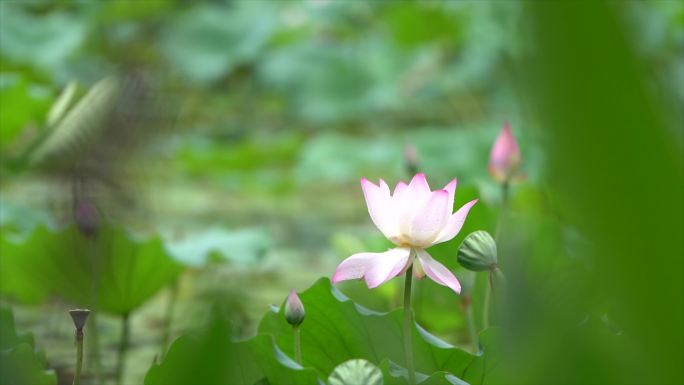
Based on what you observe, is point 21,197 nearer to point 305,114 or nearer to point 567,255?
point 305,114

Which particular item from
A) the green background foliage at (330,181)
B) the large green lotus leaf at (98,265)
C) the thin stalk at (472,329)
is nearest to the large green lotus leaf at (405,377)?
the green background foliage at (330,181)

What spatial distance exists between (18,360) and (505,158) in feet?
1.44

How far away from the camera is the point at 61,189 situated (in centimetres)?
224

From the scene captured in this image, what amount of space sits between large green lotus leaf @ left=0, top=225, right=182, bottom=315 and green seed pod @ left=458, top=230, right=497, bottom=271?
1.55 ft

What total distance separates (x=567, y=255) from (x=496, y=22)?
2338mm

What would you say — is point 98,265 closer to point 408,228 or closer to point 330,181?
point 408,228

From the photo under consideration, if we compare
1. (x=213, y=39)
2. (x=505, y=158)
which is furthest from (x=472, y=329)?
(x=213, y=39)

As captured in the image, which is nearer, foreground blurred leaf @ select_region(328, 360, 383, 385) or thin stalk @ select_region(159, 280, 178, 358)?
foreground blurred leaf @ select_region(328, 360, 383, 385)

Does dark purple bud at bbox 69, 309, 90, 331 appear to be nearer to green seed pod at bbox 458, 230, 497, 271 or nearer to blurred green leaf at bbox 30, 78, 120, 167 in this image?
green seed pod at bbox 458, 230, 497, 271

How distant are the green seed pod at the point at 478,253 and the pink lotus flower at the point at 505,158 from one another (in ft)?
1.01

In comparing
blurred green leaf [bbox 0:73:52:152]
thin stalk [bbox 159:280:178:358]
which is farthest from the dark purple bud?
blurred green leaf [bbox 0:73:52:152]

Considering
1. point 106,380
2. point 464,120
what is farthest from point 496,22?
point 106,380

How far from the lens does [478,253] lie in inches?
19.8

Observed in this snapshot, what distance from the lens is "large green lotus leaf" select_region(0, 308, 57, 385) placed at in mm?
465
